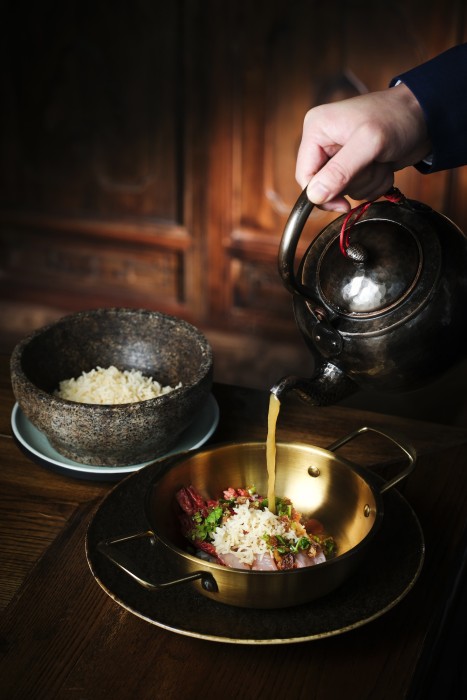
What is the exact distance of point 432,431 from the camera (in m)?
1.56

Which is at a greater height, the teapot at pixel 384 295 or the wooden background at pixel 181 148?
the teapot at pixel 384 295

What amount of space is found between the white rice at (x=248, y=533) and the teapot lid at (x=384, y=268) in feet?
1.04

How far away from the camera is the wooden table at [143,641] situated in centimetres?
98

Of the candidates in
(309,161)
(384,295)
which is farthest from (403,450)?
(309,161)

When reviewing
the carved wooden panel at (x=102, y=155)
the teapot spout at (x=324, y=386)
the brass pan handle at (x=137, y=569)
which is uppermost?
the teapot spout at (x=324, y=386)

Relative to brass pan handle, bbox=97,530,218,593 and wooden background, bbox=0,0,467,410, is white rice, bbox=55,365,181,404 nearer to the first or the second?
brass pan handle, bbox=97,530,218,593

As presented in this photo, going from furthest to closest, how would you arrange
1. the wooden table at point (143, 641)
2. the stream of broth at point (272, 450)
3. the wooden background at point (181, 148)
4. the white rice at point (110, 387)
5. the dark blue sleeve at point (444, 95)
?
the wooden background at point (181, 148)
the white rice at point (110, 387)
the dark blue sleeve at point (444, 95)
the stream of broth at point (272, 450)
the wooden table at point (143, 641)

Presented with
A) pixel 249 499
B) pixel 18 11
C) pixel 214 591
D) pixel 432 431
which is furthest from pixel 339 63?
pixel 214 591

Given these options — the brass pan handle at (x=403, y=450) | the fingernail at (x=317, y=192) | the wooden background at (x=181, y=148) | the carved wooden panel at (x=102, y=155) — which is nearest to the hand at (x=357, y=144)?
the fingernail at (x=317, y=192)

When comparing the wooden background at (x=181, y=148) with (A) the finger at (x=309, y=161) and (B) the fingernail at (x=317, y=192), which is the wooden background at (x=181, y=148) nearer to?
(A) the finger at (x=309, y=161)

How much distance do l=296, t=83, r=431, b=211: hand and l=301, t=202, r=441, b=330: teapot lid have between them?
0.07 metres

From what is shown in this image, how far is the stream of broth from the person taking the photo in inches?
47.4

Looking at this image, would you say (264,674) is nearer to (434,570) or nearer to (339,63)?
(434,570)

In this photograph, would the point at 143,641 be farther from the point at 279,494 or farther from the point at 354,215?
the point at 354,215
